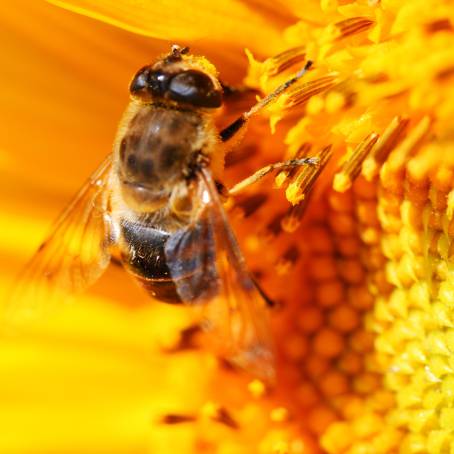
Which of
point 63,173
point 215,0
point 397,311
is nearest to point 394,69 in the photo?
point 215,0

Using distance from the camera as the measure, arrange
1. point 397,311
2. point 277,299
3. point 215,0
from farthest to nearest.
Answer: point 277,299, point 397,311, point 215,0

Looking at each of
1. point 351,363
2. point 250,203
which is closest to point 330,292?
point 351,363

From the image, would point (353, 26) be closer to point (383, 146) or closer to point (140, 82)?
point (383, 146)

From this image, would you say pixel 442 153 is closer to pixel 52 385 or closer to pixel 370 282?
pixel 370 282

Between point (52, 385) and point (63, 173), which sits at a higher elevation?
point (63, 173)

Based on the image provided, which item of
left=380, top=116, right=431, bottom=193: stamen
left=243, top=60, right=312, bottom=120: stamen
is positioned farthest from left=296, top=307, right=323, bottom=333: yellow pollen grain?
left=243, top=60, right=312, bottom=120: stamen

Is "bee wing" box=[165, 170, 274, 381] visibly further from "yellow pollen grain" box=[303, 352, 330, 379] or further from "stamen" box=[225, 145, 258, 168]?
"yellow pollen grain" box=[303, 352, 330, 379]
